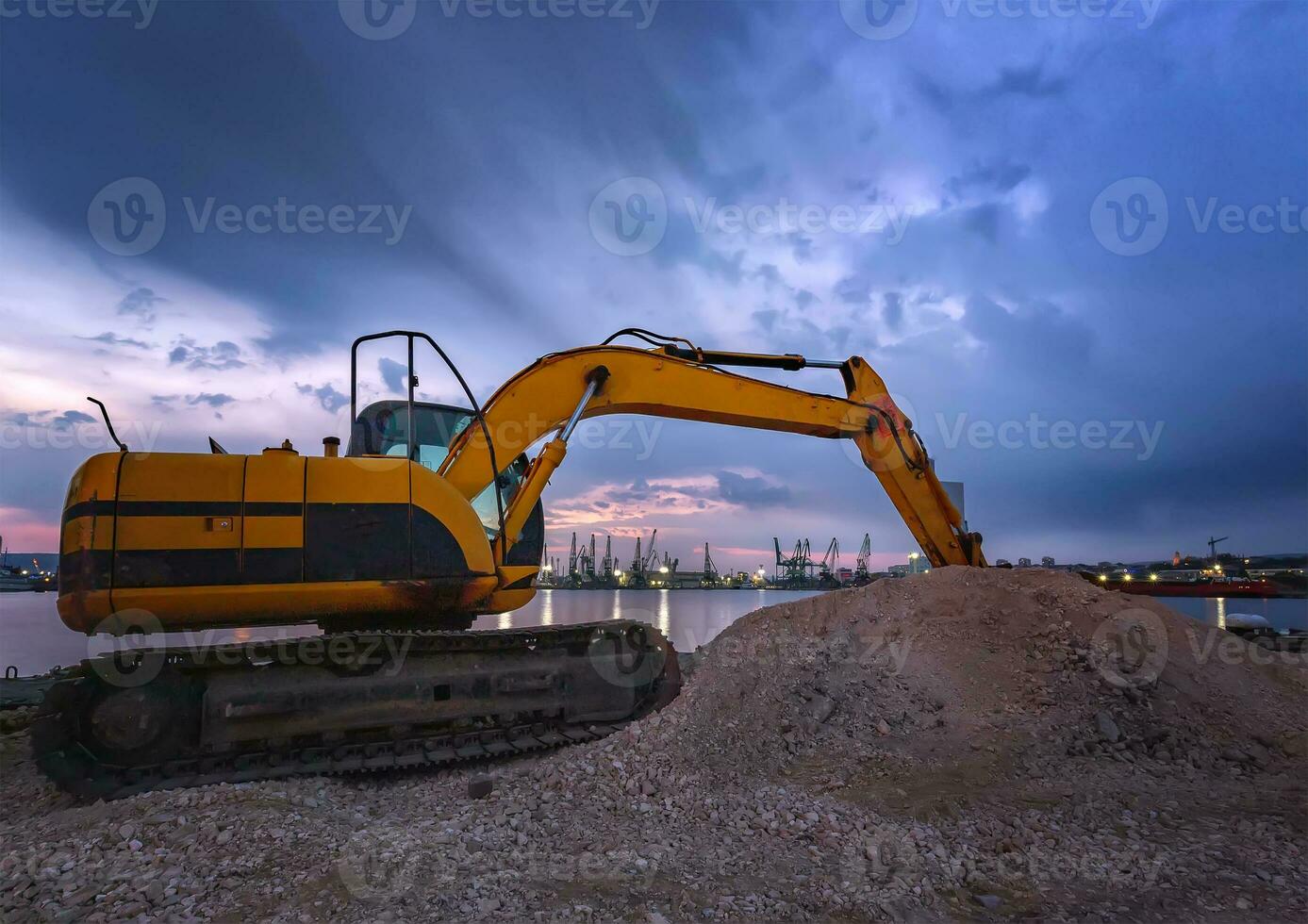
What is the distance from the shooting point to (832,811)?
15.2ft

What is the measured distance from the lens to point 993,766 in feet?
18.3

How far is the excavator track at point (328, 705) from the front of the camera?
4586 mm

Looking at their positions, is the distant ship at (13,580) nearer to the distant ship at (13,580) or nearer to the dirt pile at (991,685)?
the distant ship at (13,580)

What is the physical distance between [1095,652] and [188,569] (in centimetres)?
799

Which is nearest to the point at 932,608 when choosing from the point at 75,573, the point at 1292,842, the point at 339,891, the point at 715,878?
the point at 1292,842

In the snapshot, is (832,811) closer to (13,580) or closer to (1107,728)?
(1107,728)

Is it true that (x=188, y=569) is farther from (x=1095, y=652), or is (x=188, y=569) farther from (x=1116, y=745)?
(x=1095, y=652)

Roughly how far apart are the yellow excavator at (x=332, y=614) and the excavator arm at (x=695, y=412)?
3cm

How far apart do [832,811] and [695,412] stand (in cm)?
389

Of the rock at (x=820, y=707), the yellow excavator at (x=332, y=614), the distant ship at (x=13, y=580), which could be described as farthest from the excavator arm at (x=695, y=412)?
the distant ship at (x=13, y=580)

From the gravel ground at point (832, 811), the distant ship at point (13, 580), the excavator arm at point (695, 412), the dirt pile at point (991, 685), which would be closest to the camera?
the gravel ground at point (832, 811)

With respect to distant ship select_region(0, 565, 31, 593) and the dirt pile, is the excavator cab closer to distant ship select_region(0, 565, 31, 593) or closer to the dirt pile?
the dirt pile

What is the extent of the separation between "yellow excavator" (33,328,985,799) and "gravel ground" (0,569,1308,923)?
0.38 metres

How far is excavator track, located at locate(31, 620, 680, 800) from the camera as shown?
4586 mm
